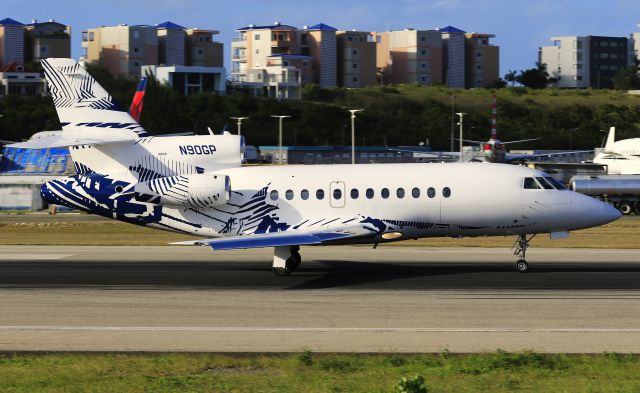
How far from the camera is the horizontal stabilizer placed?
27578 millimetres

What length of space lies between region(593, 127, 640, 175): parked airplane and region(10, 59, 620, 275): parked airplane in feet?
178

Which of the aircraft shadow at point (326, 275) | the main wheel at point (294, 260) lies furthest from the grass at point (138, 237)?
the main wheel at point (294, 260)

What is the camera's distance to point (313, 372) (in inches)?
618

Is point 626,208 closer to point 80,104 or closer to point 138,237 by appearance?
point 138,237

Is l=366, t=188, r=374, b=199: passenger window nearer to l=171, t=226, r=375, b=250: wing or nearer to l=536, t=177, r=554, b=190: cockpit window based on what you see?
l=171, t=226, r=375, b=250: wing

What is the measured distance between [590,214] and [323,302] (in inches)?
376

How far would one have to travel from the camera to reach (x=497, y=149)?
7962 centimetres

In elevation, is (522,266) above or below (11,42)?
below

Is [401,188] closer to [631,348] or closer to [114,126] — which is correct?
[114,126]

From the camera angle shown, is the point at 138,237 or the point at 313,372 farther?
the point at 138,237

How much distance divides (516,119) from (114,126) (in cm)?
13083

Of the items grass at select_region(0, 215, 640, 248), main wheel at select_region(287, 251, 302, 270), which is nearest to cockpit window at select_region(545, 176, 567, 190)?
main wheel at select_region(287, 251, 302, 270)

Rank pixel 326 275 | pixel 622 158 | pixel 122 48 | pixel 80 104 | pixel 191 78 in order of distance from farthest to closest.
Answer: pixel 122 48 < pixel 191 78 < pixel 622 158 < pixel 80 104 < pixel 326 275

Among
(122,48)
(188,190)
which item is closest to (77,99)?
(188,190)
